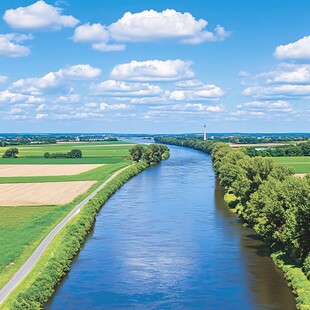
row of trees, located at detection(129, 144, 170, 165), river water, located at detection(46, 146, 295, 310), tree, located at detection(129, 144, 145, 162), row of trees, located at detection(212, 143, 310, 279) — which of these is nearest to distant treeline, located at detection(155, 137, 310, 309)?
row of trees, located at detection(212, 143, 310, 279)

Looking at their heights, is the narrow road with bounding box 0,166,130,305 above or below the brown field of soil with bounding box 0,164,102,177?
below

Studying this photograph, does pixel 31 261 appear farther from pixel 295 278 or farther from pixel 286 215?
pixel 286 215

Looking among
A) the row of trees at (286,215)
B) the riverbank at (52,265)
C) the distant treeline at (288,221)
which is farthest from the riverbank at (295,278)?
the riverbank at (52,265)

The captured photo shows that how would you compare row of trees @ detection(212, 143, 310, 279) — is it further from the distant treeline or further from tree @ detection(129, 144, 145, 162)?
tree @ detection(129, 144, 145, 162)

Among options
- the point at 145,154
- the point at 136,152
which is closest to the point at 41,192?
the point at 136,152

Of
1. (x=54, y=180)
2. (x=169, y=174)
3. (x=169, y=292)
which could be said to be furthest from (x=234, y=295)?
(x=169, y=174)

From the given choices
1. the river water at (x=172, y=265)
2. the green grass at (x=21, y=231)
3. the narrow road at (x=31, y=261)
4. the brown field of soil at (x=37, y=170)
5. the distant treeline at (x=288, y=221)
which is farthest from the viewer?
the brown field of soil at (x=37, y=170)

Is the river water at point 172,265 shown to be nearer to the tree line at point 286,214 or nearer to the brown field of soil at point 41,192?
the tree line at point 286,214
